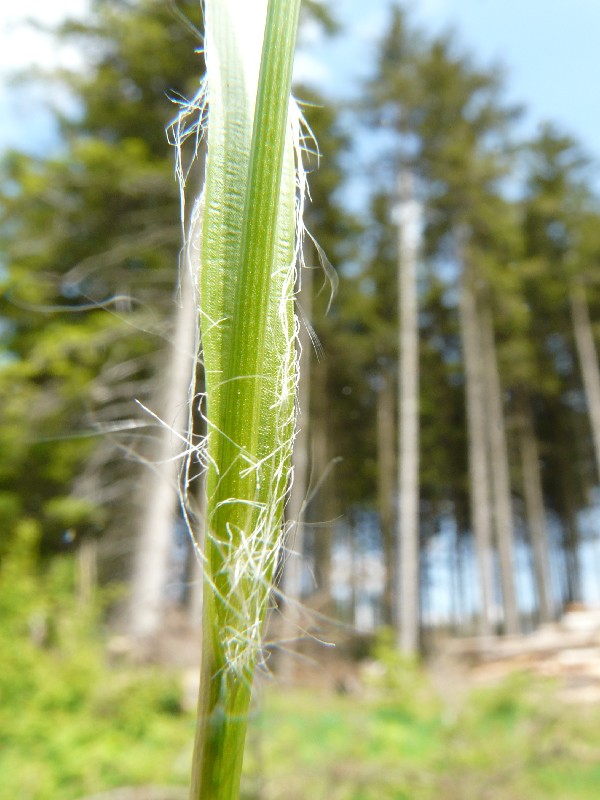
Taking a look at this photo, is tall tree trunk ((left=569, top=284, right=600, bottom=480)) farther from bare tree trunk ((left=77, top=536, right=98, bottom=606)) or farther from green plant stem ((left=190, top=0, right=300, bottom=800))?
green plant stem ((left=190, top=0, right=300, bottom=800))

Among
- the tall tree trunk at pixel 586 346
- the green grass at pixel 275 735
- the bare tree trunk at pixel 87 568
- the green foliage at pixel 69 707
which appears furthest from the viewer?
the tall tree trunk at pixel 586 346

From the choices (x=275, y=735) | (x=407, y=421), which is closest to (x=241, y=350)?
(x=275, y=735)

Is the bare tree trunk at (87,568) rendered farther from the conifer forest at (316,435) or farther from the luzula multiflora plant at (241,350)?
the luzula multiflora plant at (241,350)

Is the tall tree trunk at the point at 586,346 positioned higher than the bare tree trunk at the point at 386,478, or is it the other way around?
the tall tree trunk at the point at 586,346

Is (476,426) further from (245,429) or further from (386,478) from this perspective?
(245,429)

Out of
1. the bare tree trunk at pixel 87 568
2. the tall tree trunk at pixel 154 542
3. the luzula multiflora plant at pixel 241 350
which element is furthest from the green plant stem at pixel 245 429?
the bare tree trunk at pixel 87 568

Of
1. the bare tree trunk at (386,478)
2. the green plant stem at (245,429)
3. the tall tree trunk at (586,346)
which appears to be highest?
the tall tree trunk at (586,346)

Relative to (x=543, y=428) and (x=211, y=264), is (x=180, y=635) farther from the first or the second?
(x=543, y=428)
